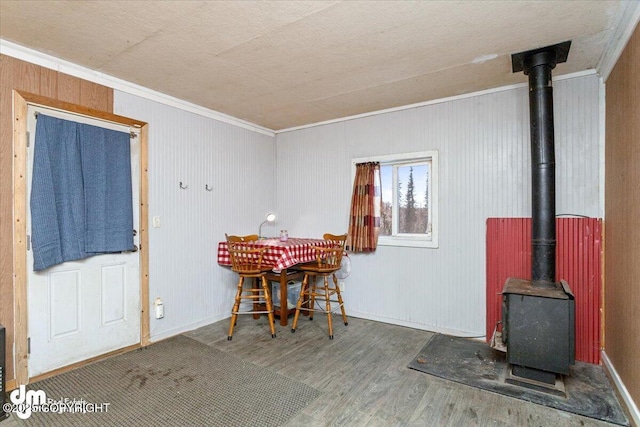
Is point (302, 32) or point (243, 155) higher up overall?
point (302, 32)

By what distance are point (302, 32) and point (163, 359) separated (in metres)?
2.68

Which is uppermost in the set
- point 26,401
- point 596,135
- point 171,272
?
point 596,135

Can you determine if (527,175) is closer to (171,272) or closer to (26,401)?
(171,272)

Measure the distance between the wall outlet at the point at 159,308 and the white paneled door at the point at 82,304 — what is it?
159 mm

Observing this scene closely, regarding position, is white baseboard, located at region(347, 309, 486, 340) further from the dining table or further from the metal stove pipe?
the metal stove pipe

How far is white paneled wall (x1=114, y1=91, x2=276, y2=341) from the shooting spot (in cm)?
310

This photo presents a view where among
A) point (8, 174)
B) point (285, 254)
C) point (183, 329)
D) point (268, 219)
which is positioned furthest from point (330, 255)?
point (8, 174)

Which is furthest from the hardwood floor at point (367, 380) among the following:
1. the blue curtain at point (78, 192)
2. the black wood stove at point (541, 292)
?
the blue curtain at point (78, 192)

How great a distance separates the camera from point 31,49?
7.50 ft

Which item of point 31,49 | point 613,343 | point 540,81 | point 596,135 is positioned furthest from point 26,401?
point 596,135

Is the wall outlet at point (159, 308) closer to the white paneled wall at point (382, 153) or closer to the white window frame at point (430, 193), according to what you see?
the white paneled wall at point (382, 153)

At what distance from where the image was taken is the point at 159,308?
3096mm

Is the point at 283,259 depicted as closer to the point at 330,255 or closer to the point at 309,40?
the point at 330,255

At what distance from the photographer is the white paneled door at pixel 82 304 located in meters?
2.37
